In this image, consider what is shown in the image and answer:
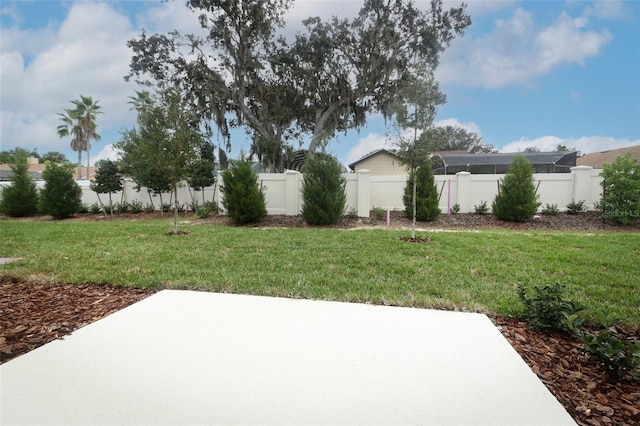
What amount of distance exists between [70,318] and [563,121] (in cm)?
1104

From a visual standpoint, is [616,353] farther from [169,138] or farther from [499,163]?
[499,163]

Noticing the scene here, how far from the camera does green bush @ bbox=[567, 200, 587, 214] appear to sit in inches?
398

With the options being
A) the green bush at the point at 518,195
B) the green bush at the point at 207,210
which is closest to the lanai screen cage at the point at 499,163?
the green bush at the point at 518,195

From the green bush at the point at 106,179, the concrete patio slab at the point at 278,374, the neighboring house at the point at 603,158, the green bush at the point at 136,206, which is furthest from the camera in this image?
the neighboring house at the point at 603,158

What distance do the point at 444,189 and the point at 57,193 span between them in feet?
48.3

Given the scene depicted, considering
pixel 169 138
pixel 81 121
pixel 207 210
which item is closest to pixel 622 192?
pixel 169 138

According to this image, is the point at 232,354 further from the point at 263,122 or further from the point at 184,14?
the point at 184,14

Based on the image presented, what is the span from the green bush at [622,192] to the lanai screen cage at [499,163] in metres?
7.41

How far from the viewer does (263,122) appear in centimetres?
1558

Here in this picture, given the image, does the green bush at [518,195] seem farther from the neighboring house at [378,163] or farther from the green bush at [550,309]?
the neighboring house at [378,163]

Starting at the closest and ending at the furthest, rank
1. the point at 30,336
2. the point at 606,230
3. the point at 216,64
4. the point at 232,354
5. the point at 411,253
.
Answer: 1. the point at 232,354
2. the point at 30,336
3. the point at 411,253
4. the point at 606,230
5. the point at 216,64

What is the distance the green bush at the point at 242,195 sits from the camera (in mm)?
9180

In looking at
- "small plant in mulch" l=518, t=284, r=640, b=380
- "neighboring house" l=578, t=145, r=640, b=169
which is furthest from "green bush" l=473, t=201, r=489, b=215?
"neighboring house" l=578, t=145, r=640, b=169

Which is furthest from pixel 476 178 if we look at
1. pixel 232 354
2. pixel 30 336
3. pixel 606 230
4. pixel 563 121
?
pixel 30 336
